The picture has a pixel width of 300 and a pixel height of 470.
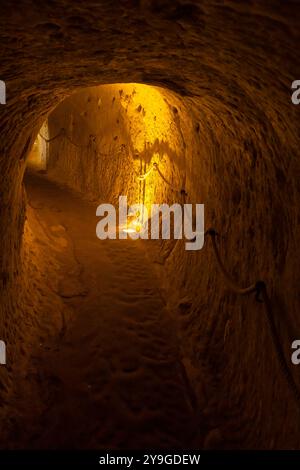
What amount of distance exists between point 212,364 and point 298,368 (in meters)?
1.71

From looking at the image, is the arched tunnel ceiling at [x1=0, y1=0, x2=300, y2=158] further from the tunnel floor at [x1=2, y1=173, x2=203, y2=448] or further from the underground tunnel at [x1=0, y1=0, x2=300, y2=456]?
the tunnel floor at [x1=2, y1=173, x2=203, y2=448]

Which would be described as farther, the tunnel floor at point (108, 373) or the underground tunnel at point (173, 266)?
the tunnel floor at point (108, 373)

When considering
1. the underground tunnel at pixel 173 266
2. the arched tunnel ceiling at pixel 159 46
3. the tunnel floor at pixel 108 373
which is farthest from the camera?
the tunnel floor at pixel 108 373

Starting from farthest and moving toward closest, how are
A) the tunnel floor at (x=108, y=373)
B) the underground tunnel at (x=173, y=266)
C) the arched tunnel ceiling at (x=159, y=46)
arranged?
the tunnel floor at (x=108, y=373), the underground tunnel at (x=173, y=266), the arched tunnel ceiling at (x=159, y=46)

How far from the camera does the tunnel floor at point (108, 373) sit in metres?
3.50

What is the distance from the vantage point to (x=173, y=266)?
20.8ft

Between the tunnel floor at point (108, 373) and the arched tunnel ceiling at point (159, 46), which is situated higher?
the arched tunnel ceiling at point (159, 46)

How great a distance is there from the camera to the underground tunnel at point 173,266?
2.28m

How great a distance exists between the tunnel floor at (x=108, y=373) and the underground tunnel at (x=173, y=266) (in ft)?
0.06

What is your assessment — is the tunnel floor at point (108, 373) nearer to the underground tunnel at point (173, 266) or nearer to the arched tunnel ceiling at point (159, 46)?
the underground tunnel at point (173, 266)

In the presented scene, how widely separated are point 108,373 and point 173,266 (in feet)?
8.20

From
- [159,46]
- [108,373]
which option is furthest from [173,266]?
[159,46]

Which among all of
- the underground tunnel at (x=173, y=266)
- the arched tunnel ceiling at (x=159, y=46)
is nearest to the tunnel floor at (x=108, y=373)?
the underground tunnel at (x=173, y=266)

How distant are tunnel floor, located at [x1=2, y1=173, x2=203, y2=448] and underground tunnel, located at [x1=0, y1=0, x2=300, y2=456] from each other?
0.06 ft
